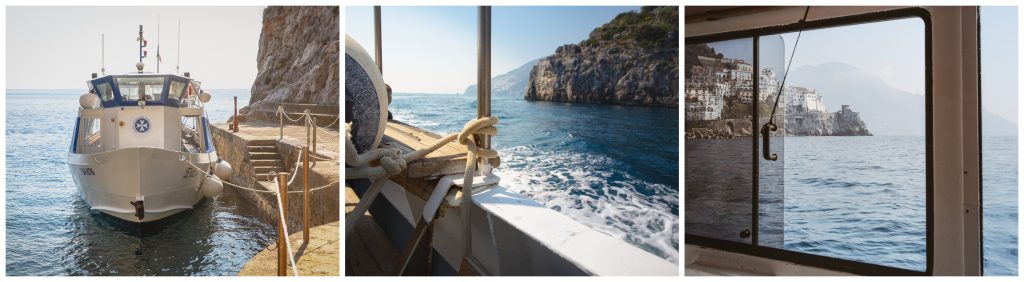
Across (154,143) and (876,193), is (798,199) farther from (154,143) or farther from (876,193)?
(154,143)

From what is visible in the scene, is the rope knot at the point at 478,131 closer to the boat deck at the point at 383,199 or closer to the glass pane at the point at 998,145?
the boat deck at the point at 383,199

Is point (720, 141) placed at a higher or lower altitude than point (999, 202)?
higher

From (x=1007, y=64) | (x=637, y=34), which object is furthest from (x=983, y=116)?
(x=637, y=34)

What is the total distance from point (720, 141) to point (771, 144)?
0.79 feet

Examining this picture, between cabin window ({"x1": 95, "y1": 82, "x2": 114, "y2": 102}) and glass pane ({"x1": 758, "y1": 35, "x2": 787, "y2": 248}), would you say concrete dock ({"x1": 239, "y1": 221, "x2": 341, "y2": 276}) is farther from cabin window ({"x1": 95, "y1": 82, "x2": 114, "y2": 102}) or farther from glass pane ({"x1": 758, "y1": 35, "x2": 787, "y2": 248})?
glass pane ({"x1": 758, "y1": 35, "x2": 787, "y2": 248})

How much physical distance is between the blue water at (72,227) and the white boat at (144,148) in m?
0.05

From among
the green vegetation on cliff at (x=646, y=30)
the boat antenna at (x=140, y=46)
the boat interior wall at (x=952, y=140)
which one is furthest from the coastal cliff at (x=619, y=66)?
the boat antenna at (x=140, y=46)

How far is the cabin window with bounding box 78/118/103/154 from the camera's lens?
180 centimetres

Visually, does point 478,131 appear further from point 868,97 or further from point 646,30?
point 646,30

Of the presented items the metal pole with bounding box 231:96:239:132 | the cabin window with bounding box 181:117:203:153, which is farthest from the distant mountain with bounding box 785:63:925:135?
the cabin window with bounding box 181:117:203:153

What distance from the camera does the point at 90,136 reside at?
1.93 meters

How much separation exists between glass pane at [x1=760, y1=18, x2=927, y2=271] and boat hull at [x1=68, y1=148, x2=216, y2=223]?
269cm

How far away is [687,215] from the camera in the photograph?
8.15 ft

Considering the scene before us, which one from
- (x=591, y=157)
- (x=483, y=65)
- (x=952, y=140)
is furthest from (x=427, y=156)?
(x=591, y=157)
